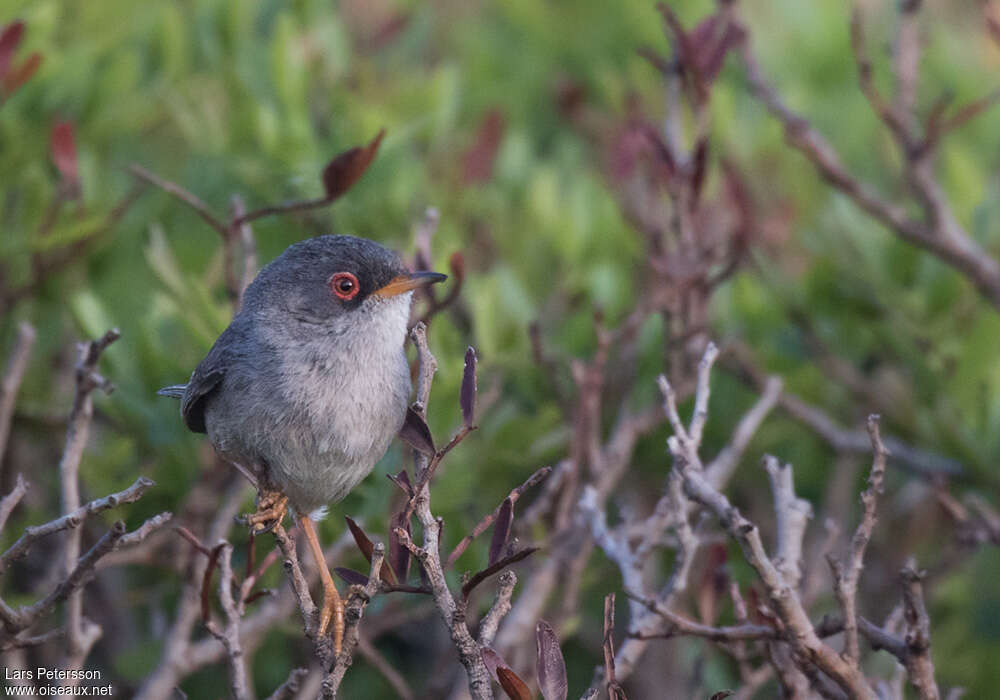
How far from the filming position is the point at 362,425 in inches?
111

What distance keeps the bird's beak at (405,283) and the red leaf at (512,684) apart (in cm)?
121

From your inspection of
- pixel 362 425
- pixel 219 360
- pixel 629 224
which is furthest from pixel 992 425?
pixel 219 360

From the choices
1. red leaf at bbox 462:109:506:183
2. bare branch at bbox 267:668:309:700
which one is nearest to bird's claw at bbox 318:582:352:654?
bare branch at bbox 267:668:309:700

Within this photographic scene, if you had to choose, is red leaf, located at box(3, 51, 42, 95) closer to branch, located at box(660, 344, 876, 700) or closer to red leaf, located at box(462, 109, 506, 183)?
red leaf, located at box(462, 109, 506, 183)

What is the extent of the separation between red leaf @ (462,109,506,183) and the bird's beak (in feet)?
7.03

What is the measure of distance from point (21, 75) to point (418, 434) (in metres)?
2.35

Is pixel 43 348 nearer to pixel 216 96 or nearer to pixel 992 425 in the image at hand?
pixel 216 96

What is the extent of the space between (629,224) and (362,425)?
2.69 meters

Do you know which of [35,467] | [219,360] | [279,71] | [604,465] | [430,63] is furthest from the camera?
[430,63]

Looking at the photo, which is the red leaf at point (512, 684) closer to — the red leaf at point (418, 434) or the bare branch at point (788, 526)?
the red leaf at point (418, 434)

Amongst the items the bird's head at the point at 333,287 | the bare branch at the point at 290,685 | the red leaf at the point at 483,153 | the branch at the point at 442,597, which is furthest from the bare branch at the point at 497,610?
the red leaf at the point at 483,153

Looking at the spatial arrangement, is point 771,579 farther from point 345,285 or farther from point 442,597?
point 345,285

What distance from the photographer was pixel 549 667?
2.20m

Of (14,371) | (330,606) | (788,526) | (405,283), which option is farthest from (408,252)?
(788,526)
